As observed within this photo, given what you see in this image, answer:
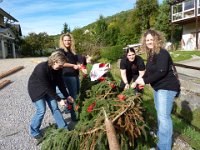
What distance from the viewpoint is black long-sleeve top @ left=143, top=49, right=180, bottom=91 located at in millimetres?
4000

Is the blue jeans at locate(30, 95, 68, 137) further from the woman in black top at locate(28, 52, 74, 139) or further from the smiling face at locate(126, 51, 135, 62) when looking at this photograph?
the smiling face at locate(126, 51, 135, 62)

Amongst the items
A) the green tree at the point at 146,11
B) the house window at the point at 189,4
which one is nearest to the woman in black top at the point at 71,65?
the house window at the point at 189,4

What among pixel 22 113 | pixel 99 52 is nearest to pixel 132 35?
pixel 99 52

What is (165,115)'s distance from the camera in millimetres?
4168

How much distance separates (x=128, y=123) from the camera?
383 cm

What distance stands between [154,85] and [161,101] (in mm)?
249

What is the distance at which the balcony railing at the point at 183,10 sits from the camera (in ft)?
105

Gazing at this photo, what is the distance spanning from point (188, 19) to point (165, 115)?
30.2 meters

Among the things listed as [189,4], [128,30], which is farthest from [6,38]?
[189,4]

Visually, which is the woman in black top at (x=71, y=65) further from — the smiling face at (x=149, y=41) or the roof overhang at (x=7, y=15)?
the roof overhang at (x=7, y=15)

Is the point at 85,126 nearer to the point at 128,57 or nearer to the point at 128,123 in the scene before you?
the point at 128,123

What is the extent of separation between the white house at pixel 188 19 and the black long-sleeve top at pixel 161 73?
27888 mm

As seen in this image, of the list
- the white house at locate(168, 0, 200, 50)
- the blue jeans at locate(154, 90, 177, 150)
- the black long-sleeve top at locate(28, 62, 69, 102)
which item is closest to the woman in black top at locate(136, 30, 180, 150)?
the blue jeans at locate(154, 90, 177, 150)

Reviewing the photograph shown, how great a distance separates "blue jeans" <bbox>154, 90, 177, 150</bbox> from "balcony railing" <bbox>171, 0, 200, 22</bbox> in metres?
28.4
